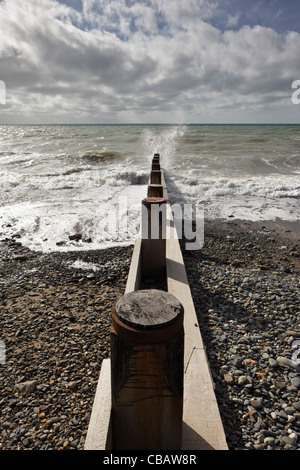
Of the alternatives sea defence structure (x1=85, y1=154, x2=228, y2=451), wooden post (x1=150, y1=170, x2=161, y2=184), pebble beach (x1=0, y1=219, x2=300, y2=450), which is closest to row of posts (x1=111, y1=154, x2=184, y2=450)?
sea defence structure (x1=85, y1=154, x2=228, y2=451)

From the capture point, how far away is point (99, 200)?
33.2ft

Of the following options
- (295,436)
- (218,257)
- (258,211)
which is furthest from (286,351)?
(258,211)

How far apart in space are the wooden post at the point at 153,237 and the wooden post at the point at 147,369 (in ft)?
8.01

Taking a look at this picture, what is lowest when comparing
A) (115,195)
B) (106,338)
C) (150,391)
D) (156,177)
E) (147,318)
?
(106,338)

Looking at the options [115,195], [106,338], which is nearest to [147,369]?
[106,338]

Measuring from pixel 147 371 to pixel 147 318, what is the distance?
25 cm

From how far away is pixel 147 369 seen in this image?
54.0 inches

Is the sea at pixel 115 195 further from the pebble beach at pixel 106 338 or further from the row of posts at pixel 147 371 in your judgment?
the row of posts at pixel 147 371

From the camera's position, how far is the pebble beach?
225cm

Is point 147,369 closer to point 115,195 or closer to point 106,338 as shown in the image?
point 106,338

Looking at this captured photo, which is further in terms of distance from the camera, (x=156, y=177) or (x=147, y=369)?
(x=156, y=177)

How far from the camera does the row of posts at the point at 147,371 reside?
1.35 metres

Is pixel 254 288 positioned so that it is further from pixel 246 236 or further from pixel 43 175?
pixel 43 175
